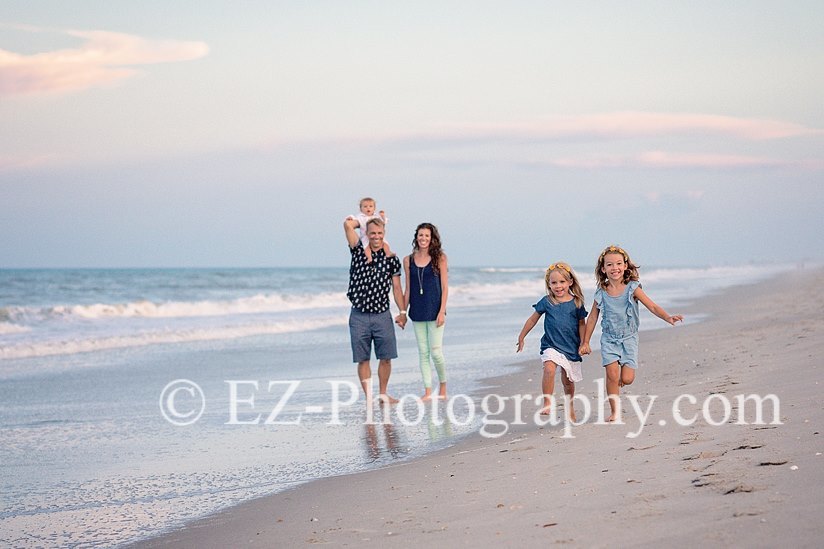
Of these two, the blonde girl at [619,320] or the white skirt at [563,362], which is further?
Answer: the white skirt at [563,362]

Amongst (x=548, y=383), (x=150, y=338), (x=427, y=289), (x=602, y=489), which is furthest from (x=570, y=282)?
(x=150, y=338)

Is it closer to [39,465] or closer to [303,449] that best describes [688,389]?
[303,449]

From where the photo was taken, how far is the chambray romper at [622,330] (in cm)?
632

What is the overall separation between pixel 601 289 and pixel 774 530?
3.54 m

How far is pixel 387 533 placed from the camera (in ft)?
12.6

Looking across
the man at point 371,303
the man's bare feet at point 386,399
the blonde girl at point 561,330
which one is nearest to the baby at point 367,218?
the man at point 371,303

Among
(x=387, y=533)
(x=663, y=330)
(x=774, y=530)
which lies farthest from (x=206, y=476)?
(x=663, y=330)

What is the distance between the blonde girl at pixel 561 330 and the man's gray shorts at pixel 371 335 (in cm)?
203

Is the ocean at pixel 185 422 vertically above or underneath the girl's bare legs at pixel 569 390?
underneath

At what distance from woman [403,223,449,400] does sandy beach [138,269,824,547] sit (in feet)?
7.28

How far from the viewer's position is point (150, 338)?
52.9ft

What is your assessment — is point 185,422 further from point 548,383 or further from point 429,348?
point 548,383

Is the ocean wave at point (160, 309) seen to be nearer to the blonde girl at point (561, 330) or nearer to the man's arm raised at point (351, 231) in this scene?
the man's arm raised at point (351, 231)

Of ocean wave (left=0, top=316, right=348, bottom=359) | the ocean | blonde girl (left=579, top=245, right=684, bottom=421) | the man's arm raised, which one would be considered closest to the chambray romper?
blonde girl (left=579, top=245, right=684, bottom=421)
